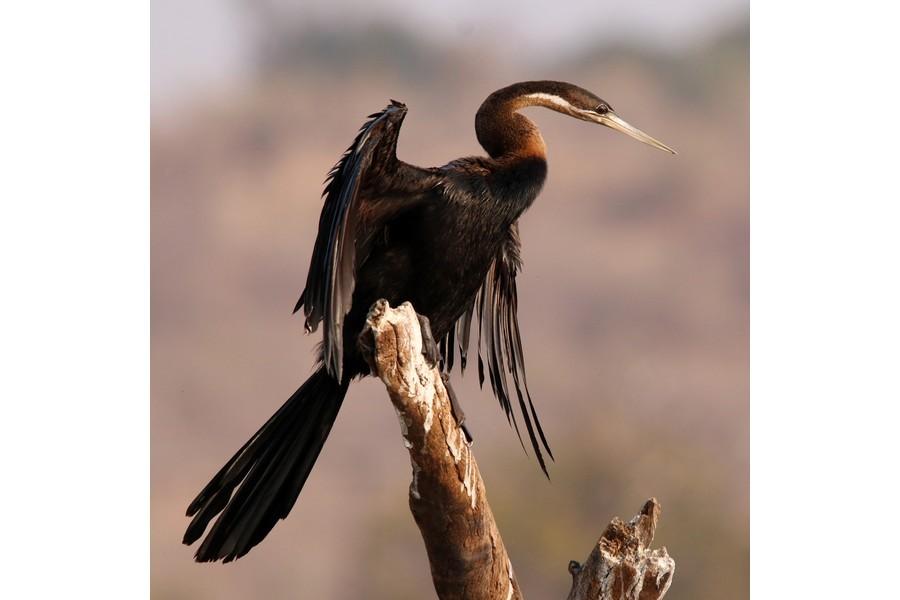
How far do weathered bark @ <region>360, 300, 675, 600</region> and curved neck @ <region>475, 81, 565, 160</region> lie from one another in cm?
64

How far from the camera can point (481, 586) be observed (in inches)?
83.4

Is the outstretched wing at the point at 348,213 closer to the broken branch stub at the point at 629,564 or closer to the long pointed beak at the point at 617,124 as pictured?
the long pointed beak at the point at 617,124

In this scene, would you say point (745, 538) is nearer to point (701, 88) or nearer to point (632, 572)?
point (701, 88)

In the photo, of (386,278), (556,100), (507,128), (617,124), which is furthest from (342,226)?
(617,124)

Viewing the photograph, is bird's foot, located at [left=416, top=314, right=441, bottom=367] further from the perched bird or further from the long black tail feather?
the long black tail feather

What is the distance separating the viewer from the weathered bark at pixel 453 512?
1.89 meters

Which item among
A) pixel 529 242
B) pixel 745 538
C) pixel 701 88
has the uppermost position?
pixel 701 88

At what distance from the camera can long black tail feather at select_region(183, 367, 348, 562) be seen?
89.4 inches

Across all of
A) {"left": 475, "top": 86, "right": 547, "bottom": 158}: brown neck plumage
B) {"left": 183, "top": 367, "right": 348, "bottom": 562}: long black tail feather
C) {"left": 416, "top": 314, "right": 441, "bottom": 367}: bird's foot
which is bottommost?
{"left": 183, "top": 367, "right": 348, "bottom": 562}: long black tail feather

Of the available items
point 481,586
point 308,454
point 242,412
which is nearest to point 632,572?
point 481,586

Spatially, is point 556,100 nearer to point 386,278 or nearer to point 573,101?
point 573,101

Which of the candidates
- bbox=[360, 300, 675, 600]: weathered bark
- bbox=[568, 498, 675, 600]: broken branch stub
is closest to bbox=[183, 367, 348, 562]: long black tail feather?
bbox=[360, 300, 675, 600]: weathered bark

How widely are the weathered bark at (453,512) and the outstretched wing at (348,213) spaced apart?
0.13 meters

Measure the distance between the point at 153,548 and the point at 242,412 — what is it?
53 cm
